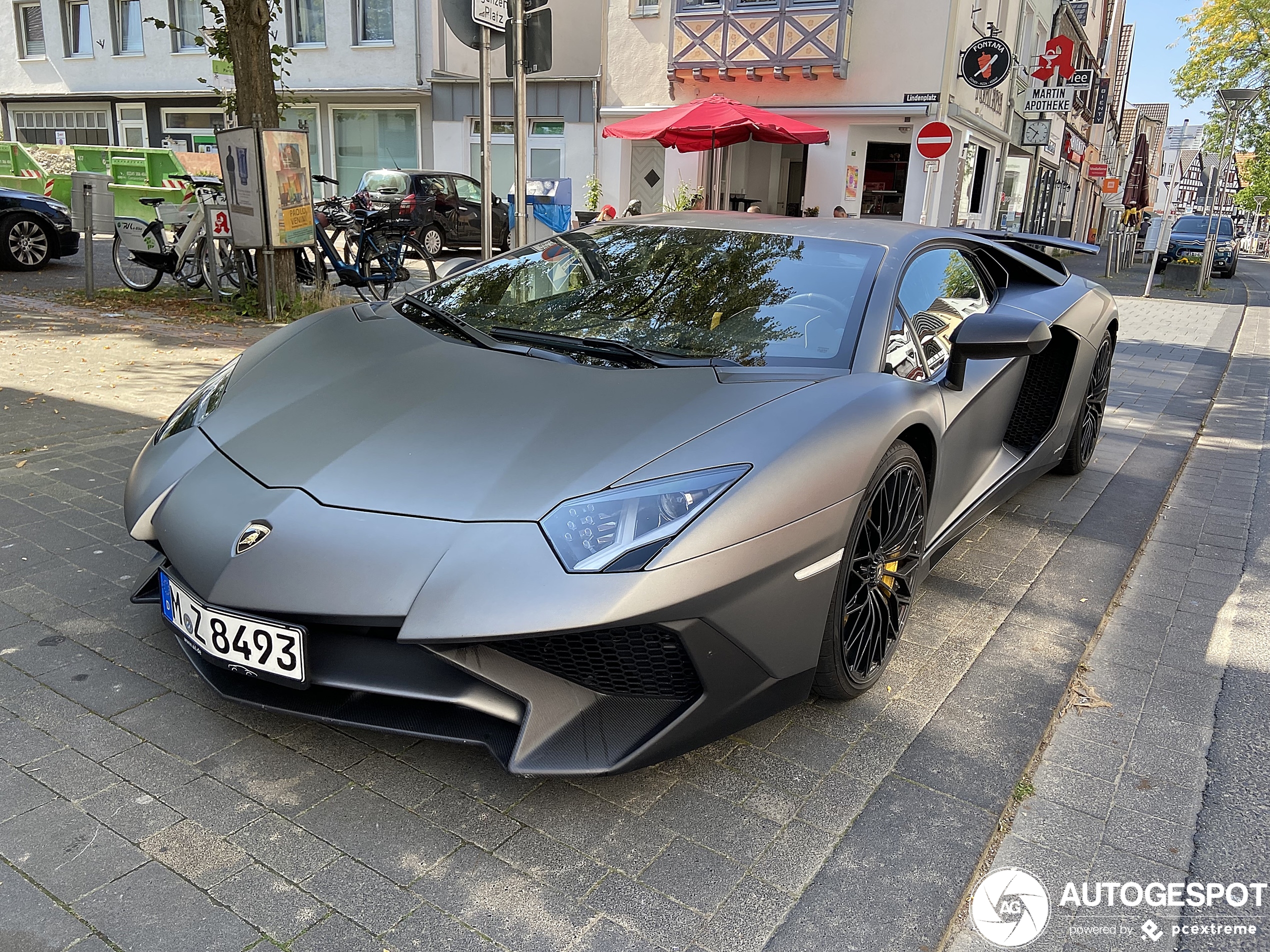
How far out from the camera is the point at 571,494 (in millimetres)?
2057

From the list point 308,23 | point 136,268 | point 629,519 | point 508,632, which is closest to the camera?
point 508,632

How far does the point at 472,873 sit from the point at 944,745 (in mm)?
1255

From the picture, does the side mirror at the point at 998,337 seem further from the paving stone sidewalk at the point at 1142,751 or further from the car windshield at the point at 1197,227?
the car windshield at the point at 1197,227

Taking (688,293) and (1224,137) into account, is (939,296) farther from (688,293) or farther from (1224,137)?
(1224,137)

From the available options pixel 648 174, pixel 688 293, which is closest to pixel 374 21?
pixel 648 174

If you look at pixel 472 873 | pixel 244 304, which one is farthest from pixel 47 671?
pixel 244 304

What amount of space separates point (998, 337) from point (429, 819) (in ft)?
6.80

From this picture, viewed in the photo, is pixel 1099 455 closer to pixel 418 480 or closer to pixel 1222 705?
pixel 1222 705

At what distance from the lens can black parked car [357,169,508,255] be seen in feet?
53.3

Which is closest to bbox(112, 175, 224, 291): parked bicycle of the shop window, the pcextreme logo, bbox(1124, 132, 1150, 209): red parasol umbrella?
the pcextreme logo

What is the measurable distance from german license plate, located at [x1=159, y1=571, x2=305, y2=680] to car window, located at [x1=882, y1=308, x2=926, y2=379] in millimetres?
1700

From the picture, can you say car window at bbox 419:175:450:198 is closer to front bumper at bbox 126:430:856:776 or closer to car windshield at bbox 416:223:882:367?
car windshield at bbox 416:223:882:367

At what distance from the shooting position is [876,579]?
2570 millimetres

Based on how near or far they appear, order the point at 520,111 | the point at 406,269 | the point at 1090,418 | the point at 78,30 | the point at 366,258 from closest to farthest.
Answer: the point at 1090,418 < the point at 520,111 < the point at 366,258 < the point at 406,269 < the point at 78,30
